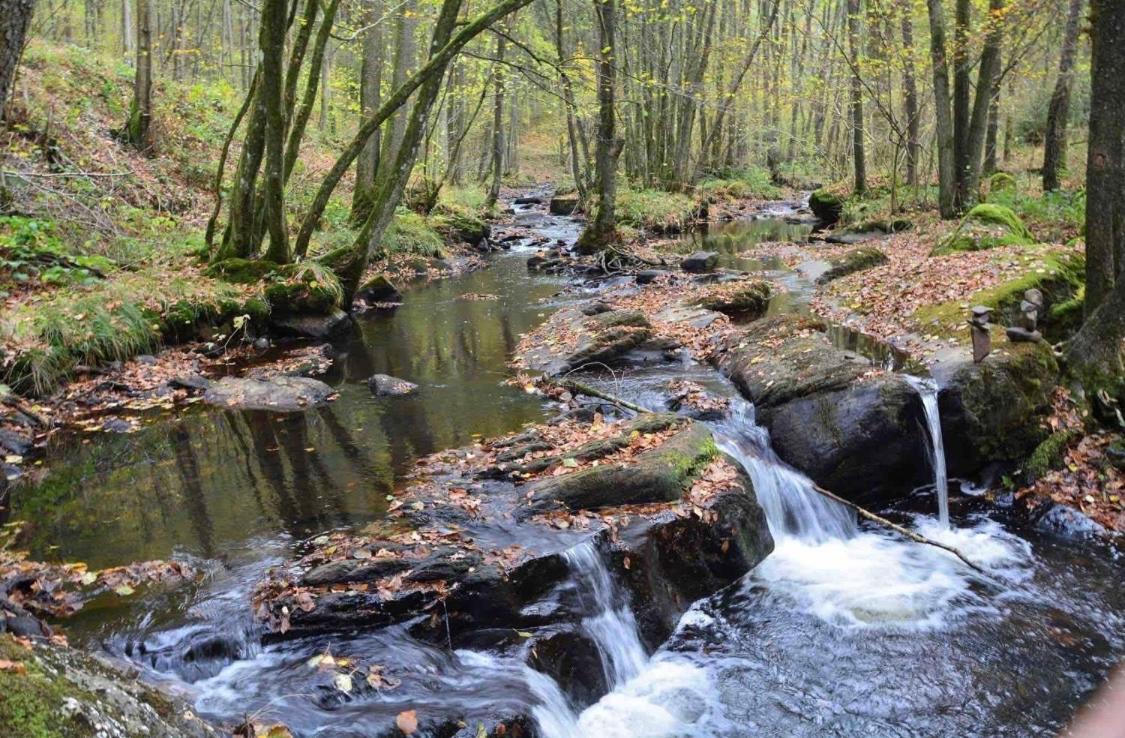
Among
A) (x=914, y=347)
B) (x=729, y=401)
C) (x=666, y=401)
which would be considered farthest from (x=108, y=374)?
(x=914, y=347)

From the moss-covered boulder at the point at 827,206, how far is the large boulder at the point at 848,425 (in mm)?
19709

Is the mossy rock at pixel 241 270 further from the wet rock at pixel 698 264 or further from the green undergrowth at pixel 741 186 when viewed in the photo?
the green undergrowth at pixel 741 186

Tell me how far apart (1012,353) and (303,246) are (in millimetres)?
11636

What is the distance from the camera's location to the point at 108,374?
10.2 metres

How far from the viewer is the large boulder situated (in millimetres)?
7859

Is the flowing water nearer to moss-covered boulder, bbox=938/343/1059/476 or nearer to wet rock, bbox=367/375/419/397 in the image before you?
moss-covered boulder, bbox=938/343/1059/476

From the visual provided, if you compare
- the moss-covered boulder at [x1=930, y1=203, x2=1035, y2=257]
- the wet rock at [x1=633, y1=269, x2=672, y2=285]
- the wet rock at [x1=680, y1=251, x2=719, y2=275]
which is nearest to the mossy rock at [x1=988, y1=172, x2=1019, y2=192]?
the moss-covered boulder at [x1=930, y1=203, x2=1035, y2=257]

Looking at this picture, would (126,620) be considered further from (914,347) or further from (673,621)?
(914,347)

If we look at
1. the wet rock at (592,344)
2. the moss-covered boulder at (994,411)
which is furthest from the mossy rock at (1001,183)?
the moss-covered boulder at (994,411)

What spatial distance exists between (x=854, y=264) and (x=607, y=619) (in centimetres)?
1233

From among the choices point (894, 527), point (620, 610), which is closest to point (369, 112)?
point (894, 527)

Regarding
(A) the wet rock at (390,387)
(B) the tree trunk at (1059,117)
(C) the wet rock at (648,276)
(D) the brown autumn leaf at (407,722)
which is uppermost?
(B) the tree trunk at (1059,117)

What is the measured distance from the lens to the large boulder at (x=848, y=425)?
25.8 feet

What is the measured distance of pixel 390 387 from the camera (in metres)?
10.3
